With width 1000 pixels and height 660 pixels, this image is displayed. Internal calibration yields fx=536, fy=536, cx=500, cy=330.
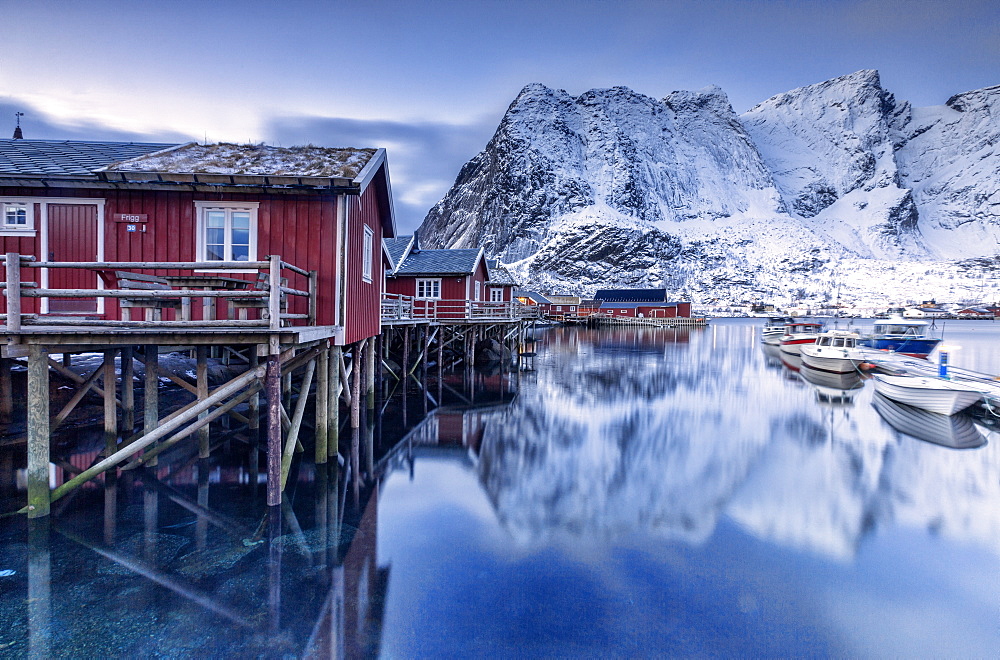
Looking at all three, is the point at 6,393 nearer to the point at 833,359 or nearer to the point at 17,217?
the point at 17,217

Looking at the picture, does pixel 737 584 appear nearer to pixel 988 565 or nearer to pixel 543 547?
pixel 543 547

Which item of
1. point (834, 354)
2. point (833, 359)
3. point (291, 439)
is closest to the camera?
point (291, 439)

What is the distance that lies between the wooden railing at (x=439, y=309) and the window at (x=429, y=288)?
1.01 meters

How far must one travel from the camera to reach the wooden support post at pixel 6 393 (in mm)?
12305

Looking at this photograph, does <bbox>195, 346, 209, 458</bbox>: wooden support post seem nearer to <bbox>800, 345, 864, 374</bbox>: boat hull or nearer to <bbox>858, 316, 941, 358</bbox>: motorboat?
<bbox>800, 345, 864, 374</bbox>: boat hull

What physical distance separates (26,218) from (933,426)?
2493cm

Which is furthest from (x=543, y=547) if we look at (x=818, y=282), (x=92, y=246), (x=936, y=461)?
(x=818, y=282)

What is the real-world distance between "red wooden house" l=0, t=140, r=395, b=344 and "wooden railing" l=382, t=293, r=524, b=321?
8.38m

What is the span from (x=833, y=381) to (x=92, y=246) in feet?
103

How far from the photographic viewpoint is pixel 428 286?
31266 mm

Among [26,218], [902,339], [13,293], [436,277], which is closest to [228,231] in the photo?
[13,293]

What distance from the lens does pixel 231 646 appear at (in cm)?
544

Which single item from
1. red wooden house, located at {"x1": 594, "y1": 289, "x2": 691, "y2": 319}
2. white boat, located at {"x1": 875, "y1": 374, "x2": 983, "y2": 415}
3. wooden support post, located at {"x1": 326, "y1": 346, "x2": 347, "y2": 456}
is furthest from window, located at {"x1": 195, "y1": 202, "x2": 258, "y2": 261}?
red wooden house, located at {"x1": 594, "y1": 289, "x2": 691, "y2": 319}

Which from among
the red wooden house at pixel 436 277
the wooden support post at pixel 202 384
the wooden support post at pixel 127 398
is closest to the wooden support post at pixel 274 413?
the wooden support post at pixel 202 384
